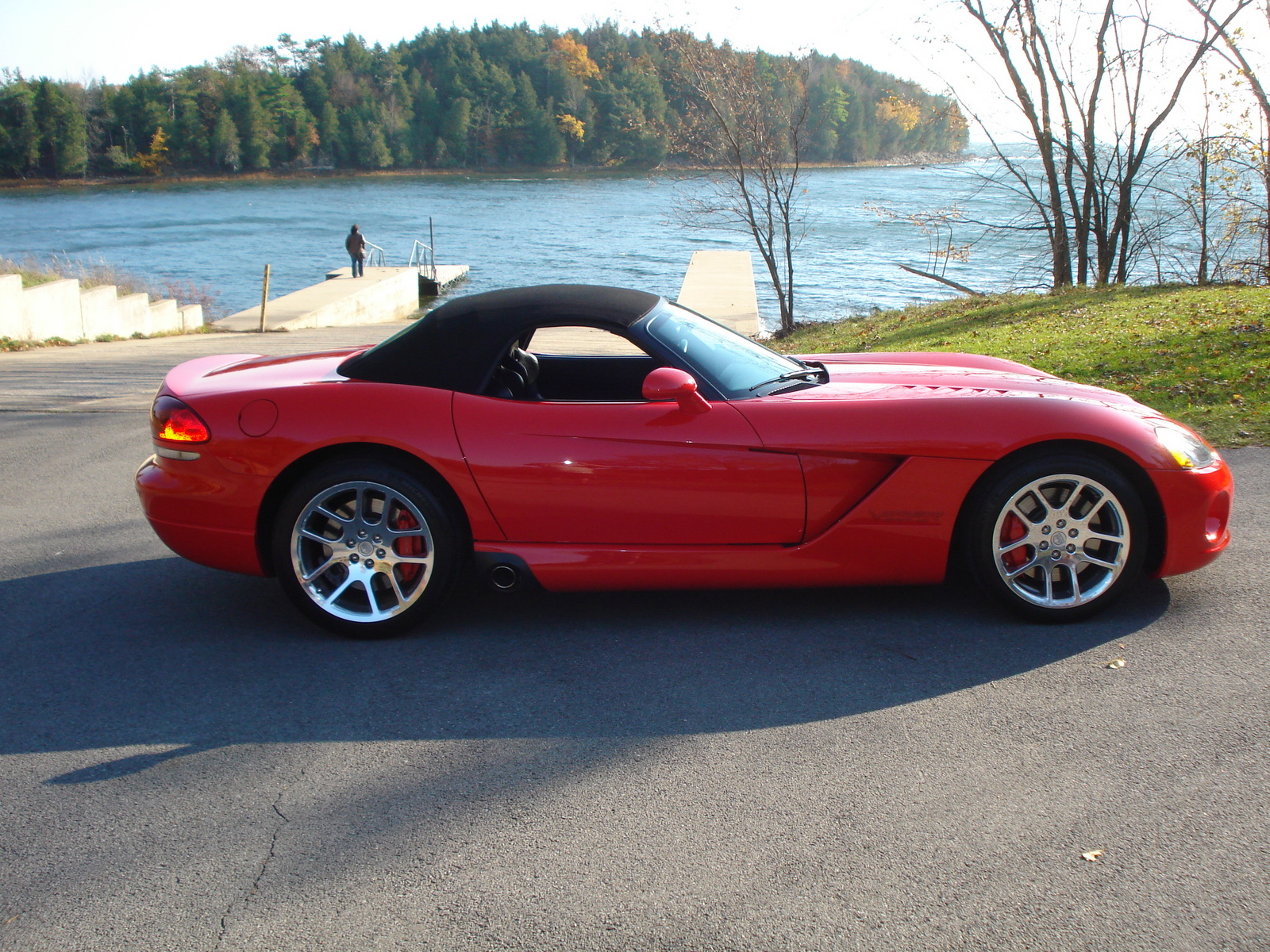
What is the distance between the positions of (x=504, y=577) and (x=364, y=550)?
569mm

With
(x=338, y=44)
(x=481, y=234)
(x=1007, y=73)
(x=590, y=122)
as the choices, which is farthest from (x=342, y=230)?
(x=338, y=44)

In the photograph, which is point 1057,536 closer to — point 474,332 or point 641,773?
point 641,773

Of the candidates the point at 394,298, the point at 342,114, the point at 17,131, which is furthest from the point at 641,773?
the point at 342,114

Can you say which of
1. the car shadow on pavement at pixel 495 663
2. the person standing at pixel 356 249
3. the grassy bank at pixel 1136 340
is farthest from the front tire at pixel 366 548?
the person standing at pixel 356 249

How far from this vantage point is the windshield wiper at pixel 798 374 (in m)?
4.09

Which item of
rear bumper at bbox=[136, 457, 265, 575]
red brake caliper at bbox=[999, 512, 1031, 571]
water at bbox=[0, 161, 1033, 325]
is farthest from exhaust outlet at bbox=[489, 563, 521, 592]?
water at bbox=[0, 161, 1033, 325]

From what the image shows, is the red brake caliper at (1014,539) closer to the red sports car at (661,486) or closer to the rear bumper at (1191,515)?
the red sports car at (661,486)

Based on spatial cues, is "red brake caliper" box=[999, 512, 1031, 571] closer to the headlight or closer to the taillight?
the headlight

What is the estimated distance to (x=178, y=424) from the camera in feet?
13.1

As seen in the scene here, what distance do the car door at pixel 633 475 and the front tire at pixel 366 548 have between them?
10.6 inches

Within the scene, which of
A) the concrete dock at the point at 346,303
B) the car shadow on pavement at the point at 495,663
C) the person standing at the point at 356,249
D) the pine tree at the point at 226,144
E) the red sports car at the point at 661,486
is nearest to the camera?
the car shadow on pavement at the point at 495,663

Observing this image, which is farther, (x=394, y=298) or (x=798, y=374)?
(x=394, y=298)

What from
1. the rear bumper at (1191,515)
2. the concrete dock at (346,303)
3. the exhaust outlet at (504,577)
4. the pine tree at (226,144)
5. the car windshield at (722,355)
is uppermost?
the pine tree at (226,144)

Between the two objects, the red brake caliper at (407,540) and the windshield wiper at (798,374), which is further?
the windshield wiper at (798,374)
